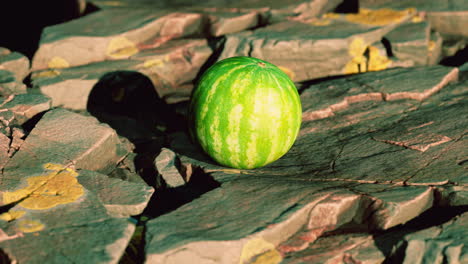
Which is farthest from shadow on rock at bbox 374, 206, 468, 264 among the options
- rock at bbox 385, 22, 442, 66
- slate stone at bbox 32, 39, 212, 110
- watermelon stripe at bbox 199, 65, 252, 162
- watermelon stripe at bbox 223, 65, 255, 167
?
slate stone at bbox 32, 39, 212, 110

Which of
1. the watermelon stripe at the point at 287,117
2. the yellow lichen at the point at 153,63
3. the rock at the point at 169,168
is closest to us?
the watermelon stripe at the point at 287,117

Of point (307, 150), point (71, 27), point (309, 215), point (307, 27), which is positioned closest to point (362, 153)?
point (307, 150)

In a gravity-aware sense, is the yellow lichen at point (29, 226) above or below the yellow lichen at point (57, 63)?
below

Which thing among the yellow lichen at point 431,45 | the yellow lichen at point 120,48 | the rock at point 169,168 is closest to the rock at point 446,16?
the yellow lichen at point 431,45

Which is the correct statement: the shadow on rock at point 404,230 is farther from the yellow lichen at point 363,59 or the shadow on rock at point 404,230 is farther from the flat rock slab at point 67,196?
the yellow lichen at point 363,59

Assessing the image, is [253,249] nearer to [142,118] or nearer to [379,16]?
[142,118]

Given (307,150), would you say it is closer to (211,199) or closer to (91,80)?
(211,199)

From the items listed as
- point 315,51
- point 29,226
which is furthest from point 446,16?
point 29,226
